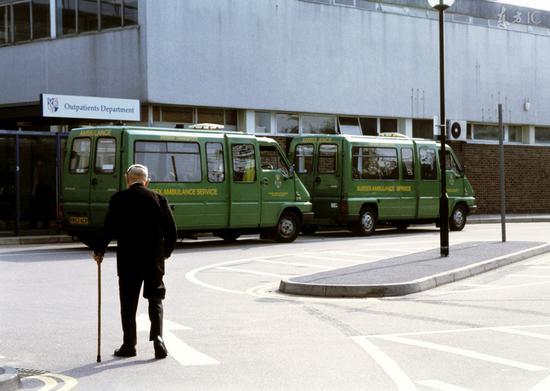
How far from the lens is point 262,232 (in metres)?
22.8

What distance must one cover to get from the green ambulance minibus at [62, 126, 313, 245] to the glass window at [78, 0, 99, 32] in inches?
381

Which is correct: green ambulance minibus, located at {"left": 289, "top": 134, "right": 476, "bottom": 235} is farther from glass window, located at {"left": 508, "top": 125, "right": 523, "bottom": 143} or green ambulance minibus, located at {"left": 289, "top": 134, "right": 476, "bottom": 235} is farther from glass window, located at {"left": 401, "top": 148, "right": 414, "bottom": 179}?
glass window, located at {"left": 508, "top": 125, "right": 523, "bottom": 143}

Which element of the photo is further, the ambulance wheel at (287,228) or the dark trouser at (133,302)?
the ambulance wheel at (287,228)

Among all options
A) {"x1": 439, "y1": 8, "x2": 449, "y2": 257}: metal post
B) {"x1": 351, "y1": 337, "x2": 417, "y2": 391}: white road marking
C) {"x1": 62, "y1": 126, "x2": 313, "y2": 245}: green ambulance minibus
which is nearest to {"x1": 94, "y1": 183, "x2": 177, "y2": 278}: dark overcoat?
{"x1": 351, "y1": 337, "x2": 417, "y2": 391}: white road marking

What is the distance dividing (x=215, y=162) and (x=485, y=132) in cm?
1920

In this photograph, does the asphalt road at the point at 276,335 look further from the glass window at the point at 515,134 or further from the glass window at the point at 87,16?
the glass window at the point at 515,134

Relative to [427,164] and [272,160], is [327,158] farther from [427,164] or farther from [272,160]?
[427,164]

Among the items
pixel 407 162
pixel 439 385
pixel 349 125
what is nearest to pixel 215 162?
pixel 407 162

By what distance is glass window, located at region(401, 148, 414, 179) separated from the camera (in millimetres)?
26297

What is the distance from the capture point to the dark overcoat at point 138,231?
8047 mm

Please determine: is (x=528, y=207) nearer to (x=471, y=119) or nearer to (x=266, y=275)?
(x=471, y=119)

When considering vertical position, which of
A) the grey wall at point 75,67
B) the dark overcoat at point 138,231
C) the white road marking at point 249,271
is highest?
the grey wall at point 75,67

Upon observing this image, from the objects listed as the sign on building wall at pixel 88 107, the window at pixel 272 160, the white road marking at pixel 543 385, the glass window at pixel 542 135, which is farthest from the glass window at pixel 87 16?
the white road marking at pixel 543 385

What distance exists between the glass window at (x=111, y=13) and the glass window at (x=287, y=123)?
6.14 metres
